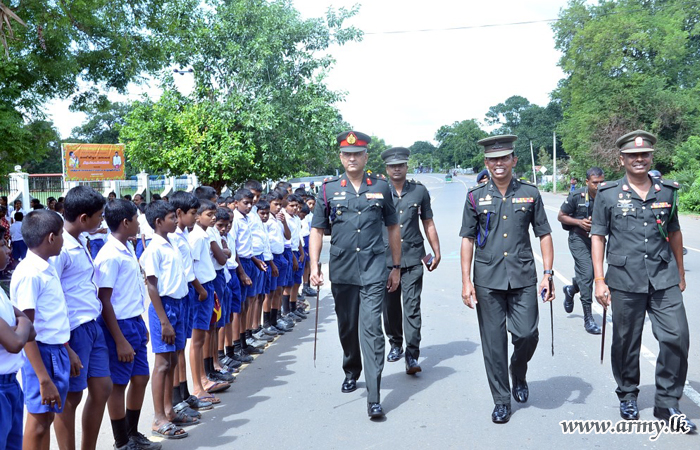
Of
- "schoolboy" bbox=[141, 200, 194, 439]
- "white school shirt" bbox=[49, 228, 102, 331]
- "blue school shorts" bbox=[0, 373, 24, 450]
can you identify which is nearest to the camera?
"blue school shorts" bbox=[0, 373, 24, 450]

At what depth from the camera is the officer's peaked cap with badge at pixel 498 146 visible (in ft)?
17.8

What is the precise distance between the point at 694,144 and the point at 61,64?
34.2 meters

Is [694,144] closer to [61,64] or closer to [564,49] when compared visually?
[564,49]

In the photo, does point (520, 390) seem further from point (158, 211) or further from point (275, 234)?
point (275, 234)

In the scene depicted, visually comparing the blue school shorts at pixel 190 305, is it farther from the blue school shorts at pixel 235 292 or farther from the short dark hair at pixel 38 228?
the short dark hair at pixel 38 228

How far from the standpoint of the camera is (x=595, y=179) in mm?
8359

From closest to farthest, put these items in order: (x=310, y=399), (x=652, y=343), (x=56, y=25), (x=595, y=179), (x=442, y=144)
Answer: (x=310, y=399), (x=652, y=343), (x=595, y=179), (x=56, y=25), (x=442, y=144)

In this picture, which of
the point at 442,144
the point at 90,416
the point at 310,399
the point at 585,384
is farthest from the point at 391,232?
the point at 442,144

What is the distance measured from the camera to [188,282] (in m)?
5.65

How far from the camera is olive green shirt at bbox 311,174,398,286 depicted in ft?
18.9

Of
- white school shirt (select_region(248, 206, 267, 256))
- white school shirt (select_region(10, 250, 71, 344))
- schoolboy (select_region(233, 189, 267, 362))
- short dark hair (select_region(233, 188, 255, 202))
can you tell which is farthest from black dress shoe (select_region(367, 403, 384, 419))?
short dark hair (select_region(233, 188, 255, 202))

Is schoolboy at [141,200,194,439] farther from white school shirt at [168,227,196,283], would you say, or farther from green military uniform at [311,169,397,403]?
green military uniform at [311,169,397,403]

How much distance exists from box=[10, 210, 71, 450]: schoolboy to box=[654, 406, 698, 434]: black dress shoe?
4.05 metres

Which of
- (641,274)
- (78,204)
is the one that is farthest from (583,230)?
(78,204)
